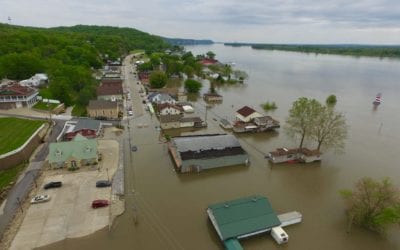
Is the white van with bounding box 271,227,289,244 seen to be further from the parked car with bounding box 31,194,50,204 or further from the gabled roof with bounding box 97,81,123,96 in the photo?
the gabled roof with bounding box 97,81,123,96

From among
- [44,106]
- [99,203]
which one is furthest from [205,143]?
[44,106]

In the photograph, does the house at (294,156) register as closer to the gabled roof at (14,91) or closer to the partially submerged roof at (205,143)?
the partially submerged roof at (205,143)

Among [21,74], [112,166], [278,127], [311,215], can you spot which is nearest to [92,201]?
[112,166]

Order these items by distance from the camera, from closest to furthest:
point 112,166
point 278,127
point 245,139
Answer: point 112,166 → point 245,139 → point 278,127

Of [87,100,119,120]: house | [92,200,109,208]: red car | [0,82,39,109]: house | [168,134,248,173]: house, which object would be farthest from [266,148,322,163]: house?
[0,82,39,109]: house

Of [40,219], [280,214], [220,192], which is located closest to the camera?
[40,219]

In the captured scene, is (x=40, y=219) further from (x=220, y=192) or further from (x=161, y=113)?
(x=161, y=113)
